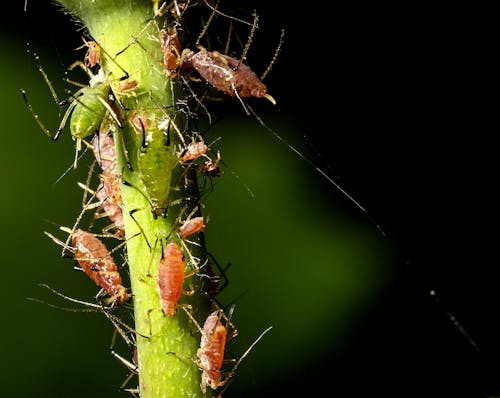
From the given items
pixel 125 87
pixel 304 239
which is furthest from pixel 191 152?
pixel 304 239

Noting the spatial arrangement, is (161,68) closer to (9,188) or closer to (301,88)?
(9,188)

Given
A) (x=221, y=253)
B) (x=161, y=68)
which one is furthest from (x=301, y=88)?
(x=161, y=68)

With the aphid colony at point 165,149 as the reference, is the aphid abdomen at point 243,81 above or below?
above

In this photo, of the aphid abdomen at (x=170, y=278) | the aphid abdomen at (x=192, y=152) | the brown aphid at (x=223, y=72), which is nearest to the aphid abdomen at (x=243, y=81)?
the brown aphid at (x=223, y=72)

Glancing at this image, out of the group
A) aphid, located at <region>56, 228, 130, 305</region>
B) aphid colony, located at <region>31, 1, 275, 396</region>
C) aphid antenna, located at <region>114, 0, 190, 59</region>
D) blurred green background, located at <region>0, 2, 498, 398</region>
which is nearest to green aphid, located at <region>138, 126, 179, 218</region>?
aphid colony, located at <region>31, 1, 275, 396</region>

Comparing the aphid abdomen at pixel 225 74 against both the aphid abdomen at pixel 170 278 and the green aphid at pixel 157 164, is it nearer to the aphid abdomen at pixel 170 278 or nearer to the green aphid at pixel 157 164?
the green aphid at pixel 157 164

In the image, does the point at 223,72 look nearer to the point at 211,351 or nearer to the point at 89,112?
the point at 89,112
